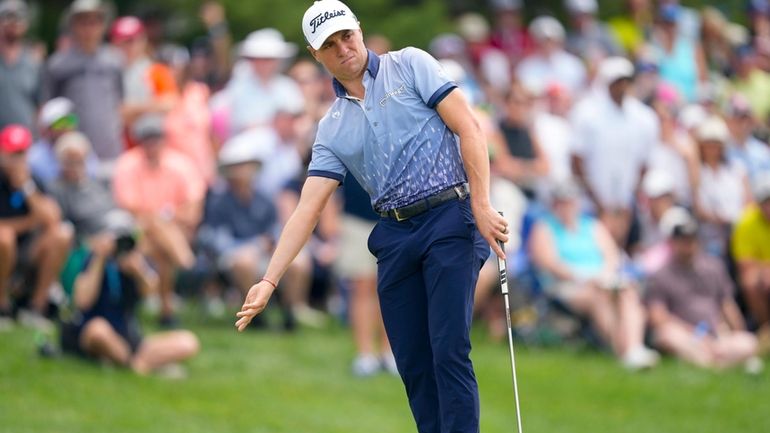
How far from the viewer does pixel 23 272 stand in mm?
12211

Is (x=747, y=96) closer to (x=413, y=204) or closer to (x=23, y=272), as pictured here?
(x=23, y=272)

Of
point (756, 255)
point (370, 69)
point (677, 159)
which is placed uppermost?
point (370, 69)

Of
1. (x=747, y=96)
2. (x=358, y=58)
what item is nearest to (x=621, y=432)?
(x=358, y=58)

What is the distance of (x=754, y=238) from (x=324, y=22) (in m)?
7.93

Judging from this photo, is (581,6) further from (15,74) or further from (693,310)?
(15,74)

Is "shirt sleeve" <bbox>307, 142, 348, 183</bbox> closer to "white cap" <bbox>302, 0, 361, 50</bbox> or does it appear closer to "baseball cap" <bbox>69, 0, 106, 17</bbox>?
"white cap" <bbox>302, 0, 361, 50</bbox>

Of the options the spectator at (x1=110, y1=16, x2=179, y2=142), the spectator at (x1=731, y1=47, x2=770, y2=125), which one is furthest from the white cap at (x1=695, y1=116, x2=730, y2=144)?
the spectator at (x1=110, y1=16, x2=179, y2=142)

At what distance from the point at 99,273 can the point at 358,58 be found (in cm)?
505

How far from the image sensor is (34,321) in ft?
39.9

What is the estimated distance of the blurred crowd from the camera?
11.8 metres

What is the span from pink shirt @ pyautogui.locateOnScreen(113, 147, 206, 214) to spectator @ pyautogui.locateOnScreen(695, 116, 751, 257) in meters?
5.15

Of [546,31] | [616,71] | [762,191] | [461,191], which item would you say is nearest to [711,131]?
[616,71]

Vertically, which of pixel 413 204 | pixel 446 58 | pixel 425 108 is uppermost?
pixel 425 108

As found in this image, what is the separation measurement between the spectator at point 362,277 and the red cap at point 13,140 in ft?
8.83
